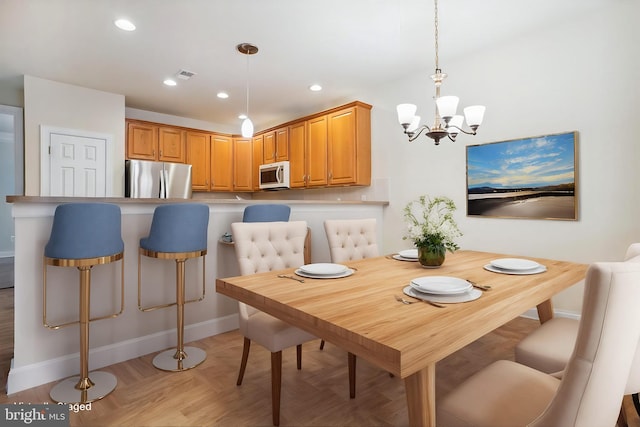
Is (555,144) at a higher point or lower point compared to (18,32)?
lower

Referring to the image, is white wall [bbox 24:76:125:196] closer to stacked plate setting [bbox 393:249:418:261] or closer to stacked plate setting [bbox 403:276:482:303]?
stacked plate setting [bbox 393:249:418:261]

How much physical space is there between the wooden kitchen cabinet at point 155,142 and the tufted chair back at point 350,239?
3766 millimetres

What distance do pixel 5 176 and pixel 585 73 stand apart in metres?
8.24

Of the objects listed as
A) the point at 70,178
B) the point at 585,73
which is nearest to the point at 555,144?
the point at 585,73

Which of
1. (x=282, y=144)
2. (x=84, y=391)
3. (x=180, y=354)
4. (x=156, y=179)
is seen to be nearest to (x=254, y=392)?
(x=180, y=354)

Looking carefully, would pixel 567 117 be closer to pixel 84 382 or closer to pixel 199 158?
pixel 84 382

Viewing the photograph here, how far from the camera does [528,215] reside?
3.07 metres

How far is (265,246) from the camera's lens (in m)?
1.95

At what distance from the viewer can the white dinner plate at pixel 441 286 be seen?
3.81ft

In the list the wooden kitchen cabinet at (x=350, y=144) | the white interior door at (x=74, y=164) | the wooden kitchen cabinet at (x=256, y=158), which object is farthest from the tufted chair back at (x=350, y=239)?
the wooden kitchen cabinet at (x=256, y=158)

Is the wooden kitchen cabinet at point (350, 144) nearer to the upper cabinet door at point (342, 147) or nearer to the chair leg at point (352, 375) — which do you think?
the upper cabinet door at point (342, 147)

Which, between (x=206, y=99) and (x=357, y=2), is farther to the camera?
(x=206, y=99)

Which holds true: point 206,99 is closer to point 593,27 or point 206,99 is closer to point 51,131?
point 51,131

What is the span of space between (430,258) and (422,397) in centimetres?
91
